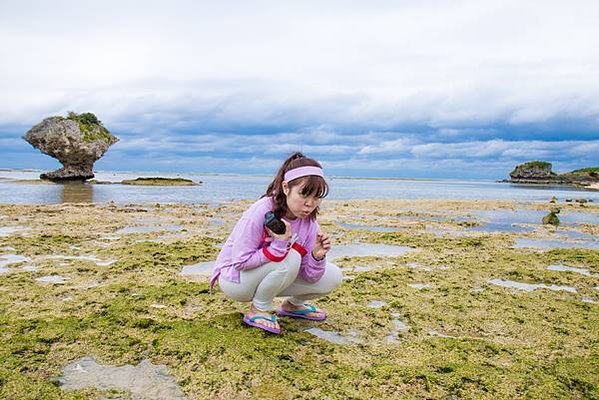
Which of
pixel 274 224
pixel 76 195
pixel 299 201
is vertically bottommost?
pixel 76 195

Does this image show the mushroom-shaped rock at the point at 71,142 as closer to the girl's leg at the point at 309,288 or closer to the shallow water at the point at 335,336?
the girl's leg at the point at 309,288

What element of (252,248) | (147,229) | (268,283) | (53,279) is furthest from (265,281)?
(147,229)

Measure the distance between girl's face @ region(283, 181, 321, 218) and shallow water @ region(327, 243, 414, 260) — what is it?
456 cm

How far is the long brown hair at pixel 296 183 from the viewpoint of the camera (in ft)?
15.1

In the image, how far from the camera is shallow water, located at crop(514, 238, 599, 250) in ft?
37.7

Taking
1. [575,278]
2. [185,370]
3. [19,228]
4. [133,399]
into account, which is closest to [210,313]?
[185,370]

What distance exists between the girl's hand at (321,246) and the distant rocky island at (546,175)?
327 feet

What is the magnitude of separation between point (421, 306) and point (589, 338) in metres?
1.79

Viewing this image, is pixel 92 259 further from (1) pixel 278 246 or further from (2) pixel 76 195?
(2) pixel 76 195

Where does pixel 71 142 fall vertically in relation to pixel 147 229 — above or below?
above

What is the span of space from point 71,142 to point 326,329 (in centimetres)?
4172

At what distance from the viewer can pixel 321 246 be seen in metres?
4.87

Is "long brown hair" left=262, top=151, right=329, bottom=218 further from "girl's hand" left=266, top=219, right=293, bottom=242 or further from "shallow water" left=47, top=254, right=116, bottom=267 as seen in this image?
"shallow water" left=47, top=254, right=116, bottom=267

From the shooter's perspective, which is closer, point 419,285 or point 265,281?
point 265,281
